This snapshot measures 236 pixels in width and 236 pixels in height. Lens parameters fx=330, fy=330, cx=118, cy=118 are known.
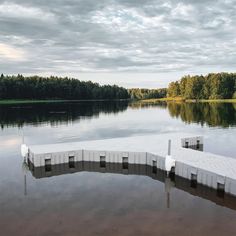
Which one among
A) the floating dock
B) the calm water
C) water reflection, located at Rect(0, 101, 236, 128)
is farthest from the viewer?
water reflection, located at Rect(0, 101, 236, 128)

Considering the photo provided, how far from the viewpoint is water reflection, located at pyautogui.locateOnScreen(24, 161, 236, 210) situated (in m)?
21.7

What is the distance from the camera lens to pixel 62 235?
53.1 ft

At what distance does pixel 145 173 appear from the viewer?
27859mm

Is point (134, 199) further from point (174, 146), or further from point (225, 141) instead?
point (225, 141)

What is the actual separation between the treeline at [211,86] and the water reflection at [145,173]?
147078 millimetres

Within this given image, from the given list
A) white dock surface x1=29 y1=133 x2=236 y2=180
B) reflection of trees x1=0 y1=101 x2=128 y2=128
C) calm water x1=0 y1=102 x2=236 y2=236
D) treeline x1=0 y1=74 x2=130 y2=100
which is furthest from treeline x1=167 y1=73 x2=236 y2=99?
calm water x1=0 y1=102 x2=236 y2=236

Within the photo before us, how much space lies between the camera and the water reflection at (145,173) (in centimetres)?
2173

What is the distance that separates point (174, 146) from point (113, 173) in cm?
793

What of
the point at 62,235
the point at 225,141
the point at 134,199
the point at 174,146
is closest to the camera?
the point at 62,235

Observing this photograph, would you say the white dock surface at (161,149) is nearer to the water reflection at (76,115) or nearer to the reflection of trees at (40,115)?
the water reflection at (76,115)

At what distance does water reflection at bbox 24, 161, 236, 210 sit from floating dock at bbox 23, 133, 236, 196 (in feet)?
0.96

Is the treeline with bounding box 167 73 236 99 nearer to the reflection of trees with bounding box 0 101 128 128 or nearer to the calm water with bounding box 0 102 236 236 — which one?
the reflection of trees with bounding box 0 101 128 128

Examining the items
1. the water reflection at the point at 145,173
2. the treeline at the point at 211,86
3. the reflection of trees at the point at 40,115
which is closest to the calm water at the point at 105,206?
the water reflection at the point at 145,173

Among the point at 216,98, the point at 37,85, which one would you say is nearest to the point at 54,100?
the point at 37,85
